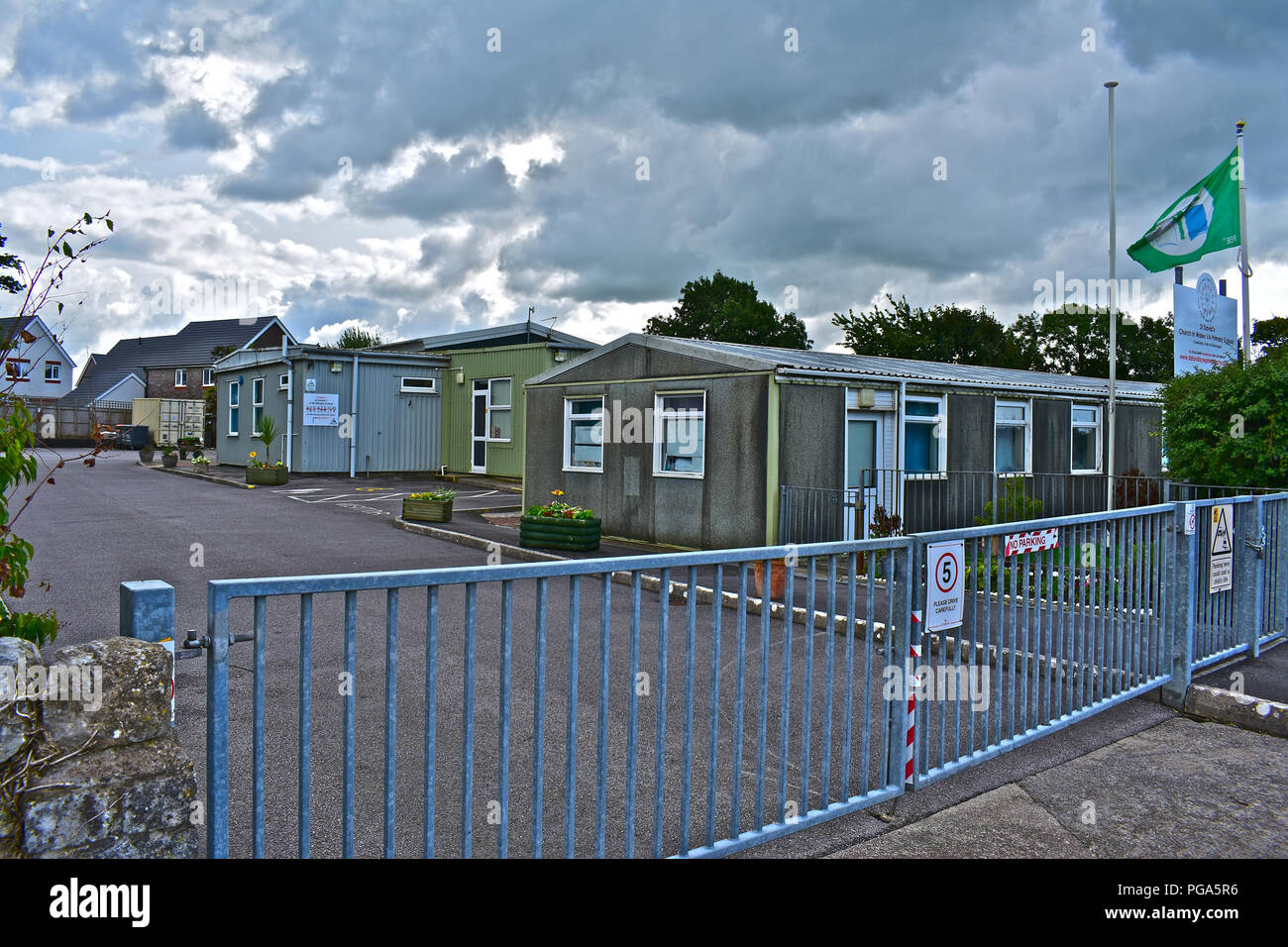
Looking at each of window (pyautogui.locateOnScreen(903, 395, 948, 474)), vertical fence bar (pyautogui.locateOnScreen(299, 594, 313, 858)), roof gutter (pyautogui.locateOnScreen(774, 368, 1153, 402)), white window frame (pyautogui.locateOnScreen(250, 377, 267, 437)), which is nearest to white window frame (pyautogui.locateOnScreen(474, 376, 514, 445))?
white window frame (pyautogui.locateOnScreen(250, 377, 267, 437))

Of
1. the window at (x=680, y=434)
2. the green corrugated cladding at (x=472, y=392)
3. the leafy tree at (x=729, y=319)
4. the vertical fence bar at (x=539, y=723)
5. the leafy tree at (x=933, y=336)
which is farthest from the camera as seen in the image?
the leafy tree at (x=729, y=319)

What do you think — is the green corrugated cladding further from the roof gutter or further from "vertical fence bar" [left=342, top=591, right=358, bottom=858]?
"vertical fence bar" [left=342, top=591, right=358, bottom=858]

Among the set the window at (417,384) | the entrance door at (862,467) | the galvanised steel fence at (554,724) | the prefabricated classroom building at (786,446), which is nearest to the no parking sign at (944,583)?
the galvanised steel fence at (554,724)

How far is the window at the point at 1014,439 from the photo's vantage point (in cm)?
1717

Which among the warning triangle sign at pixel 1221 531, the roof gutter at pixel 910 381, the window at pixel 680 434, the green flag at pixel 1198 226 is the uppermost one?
the green flag at pixel 1198 226

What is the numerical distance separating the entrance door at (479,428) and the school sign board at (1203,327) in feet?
65.8

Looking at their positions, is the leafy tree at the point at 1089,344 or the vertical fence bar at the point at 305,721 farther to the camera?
the leafy tree at the point at 1089,344

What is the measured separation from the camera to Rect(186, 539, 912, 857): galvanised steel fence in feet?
9.15

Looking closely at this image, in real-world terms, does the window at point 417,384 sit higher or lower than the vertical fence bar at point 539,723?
higher

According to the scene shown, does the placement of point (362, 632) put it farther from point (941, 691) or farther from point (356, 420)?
point (356, 420)

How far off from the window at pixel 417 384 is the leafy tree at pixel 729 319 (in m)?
→ 32.6

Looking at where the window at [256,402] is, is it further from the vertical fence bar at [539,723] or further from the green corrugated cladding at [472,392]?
the vertical fence bar at [539,723]

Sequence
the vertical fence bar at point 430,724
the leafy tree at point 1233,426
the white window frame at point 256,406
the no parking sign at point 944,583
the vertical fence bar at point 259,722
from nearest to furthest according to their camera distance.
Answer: the vertical fence bar at point 259,722 < the vertical fence bar at point 430,724 < the no parking sign at point 944,583 < the leafy tree at point 1233,426 < the white window frame at point 256,406
